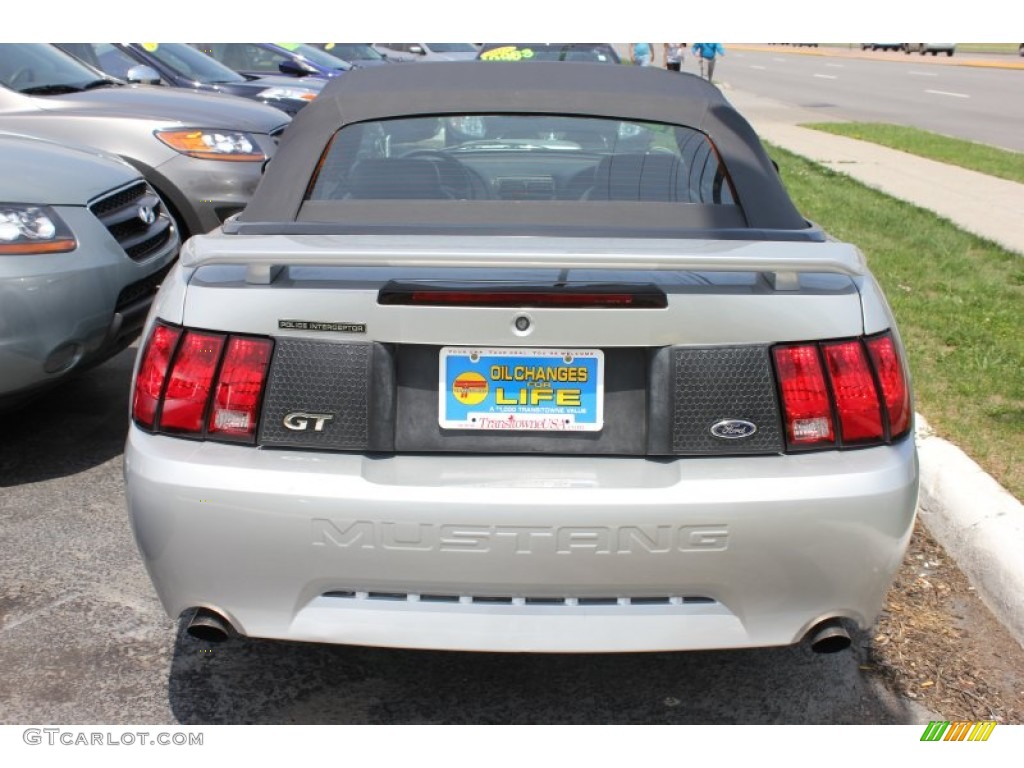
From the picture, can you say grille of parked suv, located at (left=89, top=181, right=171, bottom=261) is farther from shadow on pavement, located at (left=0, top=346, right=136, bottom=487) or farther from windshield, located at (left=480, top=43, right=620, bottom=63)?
windshield, located at (left=480, top=43, right=620, bottom=63)

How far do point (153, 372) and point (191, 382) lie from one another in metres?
0.13

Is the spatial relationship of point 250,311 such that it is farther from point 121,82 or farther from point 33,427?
point 121,82

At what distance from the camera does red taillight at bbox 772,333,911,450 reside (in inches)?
104

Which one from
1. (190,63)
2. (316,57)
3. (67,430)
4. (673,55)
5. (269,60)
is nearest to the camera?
(67,430)

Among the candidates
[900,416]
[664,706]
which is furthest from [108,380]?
[900,416]

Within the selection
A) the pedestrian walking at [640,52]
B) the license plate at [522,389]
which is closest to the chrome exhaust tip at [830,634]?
the license plate at [522,389]

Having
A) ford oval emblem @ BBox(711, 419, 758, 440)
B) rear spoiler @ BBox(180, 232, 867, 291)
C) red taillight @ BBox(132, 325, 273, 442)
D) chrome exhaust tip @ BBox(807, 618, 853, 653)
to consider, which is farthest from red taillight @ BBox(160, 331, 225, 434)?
chrome exhaust tip @ BBox(807, 618, 853, 653)

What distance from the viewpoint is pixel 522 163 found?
3.92 m

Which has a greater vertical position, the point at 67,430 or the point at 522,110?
the point at 522,110

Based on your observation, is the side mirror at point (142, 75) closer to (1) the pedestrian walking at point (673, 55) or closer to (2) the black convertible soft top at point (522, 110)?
(2) the black convertible soft top at point (522, 110)

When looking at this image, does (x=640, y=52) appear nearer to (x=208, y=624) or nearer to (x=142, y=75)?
(x=142, y=75)

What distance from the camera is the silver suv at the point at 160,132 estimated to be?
7434 millimetres

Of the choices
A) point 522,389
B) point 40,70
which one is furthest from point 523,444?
point 40,70

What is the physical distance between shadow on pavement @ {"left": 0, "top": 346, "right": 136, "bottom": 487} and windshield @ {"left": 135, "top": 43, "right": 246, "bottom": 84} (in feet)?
18.6
